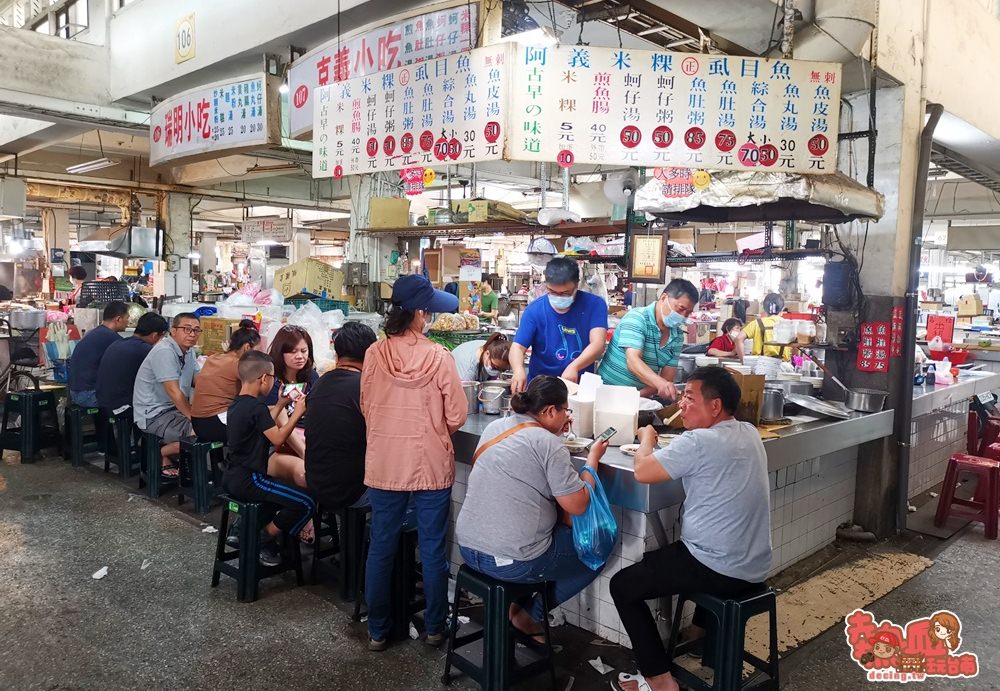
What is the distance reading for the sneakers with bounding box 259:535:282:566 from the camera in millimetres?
4285

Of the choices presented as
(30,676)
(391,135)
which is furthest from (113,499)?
(391,135)

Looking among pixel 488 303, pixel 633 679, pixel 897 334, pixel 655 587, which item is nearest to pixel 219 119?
pixel 655 587

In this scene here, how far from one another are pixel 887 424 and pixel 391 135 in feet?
13.5

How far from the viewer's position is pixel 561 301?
447cm

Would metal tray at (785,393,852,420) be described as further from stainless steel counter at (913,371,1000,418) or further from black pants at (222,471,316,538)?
black pants at (222,471,316,538)

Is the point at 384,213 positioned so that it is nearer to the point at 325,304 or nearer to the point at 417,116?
the point at 325,304

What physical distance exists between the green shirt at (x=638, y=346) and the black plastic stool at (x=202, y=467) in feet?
10.00

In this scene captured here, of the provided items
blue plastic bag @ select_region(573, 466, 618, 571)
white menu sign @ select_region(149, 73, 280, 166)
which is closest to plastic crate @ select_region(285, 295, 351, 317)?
white menu sign @ select_region(149, 73, 280, 166)

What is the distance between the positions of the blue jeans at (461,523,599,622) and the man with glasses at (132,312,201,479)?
3550 millimetres

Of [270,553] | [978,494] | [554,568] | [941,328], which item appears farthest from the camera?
[941,328]

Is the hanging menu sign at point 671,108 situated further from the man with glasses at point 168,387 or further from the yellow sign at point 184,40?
the yellow sign at point 184,40

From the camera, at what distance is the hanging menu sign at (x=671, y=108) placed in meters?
3.57

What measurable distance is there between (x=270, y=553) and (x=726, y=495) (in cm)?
299

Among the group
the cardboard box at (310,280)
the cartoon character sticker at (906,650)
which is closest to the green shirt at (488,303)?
the cardboard box at (310,280)
